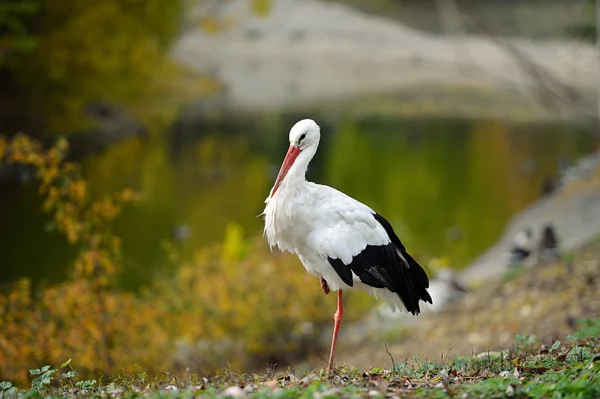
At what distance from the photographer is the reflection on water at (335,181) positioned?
10.4 m

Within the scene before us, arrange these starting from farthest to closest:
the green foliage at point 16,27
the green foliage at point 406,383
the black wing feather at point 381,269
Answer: the green foliage at point 16,27 < the black wing feather at point 381,269 < the green foliage at point 406,383

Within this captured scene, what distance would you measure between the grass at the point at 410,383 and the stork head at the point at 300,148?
0.87m

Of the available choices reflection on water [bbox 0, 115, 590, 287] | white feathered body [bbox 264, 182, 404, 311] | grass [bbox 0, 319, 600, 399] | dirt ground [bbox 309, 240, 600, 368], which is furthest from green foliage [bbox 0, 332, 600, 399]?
reflection on water [bbox 0, 115, 590, 287]

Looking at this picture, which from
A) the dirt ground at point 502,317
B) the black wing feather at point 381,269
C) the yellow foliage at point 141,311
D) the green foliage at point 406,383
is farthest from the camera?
the yellow foliage at point 141,311

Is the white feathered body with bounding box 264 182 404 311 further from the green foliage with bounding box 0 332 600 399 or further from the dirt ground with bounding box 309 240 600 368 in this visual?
the dirt ground with bounding box 309 240 600 368

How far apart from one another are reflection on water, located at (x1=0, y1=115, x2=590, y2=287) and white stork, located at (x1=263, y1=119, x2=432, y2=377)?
536 cm

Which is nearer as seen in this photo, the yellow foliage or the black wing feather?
the black wing feather

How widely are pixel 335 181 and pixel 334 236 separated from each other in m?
8.98

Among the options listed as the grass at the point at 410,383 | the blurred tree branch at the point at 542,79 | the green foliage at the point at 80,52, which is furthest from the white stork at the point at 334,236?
the green foliage at the point at 80,52

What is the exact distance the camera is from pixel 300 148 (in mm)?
3727

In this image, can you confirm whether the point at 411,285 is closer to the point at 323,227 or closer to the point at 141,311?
the point at 323,227

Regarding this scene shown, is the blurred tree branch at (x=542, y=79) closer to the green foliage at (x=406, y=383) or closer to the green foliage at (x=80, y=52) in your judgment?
the green foliage at (x=406, y=383)

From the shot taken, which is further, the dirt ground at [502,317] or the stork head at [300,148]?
the dirt ground at [502,317]

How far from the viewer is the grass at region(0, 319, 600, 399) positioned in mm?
2674
